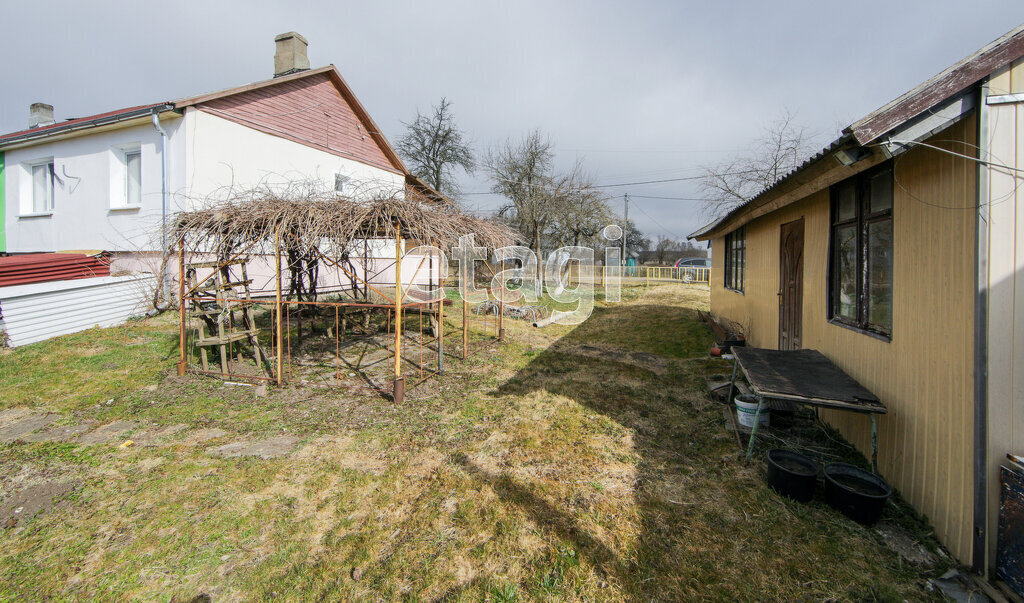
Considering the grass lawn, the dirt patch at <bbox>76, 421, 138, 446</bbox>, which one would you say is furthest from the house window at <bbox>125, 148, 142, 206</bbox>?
the dirt patch at <bbox>76, 421, 138, 446</bbox>

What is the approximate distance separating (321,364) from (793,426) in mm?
6871

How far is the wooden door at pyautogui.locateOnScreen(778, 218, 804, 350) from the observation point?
560cm

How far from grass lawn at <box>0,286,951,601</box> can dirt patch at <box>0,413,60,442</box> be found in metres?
0.16

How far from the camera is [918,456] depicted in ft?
9.60

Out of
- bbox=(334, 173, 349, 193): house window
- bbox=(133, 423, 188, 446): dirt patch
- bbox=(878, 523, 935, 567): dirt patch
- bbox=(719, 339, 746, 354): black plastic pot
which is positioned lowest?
bbox=(878, 523, 935, 567): dirt patch

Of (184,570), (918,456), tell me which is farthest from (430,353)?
(918,456)

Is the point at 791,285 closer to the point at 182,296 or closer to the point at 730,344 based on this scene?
the point at 730,344

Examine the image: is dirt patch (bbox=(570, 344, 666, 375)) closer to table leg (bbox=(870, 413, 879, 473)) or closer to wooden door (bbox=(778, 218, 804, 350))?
wooden door (bbox=(778, 218, 804, 350))

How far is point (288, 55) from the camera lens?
1297cm

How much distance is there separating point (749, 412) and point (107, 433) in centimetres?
689

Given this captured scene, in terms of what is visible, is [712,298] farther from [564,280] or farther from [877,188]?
[564,280]

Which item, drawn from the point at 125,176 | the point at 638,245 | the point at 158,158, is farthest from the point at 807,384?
the point at 638,245

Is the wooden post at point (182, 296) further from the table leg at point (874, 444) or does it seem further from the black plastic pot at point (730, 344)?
the black plastic pot at point (730, 344)

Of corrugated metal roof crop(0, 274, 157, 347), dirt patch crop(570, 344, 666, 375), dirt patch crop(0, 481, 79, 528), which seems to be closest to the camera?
dirt patch crop(0, 481, 79, 528)
